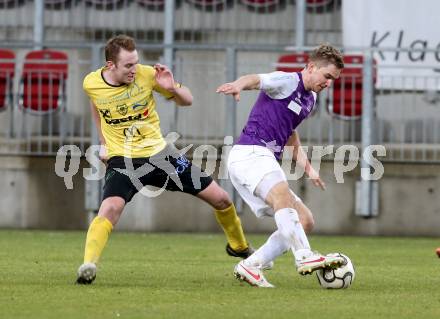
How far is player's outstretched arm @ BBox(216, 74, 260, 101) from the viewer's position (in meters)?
9.07

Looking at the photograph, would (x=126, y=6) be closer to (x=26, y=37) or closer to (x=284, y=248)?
(x=26, y=37)

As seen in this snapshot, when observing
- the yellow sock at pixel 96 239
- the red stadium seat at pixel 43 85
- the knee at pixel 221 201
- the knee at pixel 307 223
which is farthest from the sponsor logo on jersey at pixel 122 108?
the red stadium seat at pixel 43 85

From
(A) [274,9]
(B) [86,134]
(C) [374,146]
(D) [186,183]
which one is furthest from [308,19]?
(D) [186,183]

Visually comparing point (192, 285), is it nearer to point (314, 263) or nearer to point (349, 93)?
point (314, 263)

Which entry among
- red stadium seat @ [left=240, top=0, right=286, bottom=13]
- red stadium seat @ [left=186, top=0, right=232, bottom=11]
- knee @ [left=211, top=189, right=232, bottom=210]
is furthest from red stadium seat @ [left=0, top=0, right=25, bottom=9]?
knee @ [left=211, top=189, right=232, bottom=210]

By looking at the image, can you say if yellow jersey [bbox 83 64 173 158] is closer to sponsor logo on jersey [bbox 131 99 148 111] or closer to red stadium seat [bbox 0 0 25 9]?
sponsor logo on jersey [bbox 131 99 148 111]

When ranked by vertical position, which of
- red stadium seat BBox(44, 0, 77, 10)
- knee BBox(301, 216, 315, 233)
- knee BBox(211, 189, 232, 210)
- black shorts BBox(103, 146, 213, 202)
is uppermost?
red stadium seat BBox(44, 0, 77, 10)

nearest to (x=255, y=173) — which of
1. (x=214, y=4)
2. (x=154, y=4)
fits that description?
(x=214, y=4)

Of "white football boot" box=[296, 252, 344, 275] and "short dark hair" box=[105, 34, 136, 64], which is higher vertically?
"short dark hair" box=[105, 34, 136, 64]

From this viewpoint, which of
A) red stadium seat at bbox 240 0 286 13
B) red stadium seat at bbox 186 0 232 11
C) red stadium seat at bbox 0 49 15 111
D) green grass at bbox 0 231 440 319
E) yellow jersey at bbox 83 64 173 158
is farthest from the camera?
red stadium seat at bbox 186 0 232 11

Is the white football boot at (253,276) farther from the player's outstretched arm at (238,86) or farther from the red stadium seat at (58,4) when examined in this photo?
the red stadium seat at (58,4)

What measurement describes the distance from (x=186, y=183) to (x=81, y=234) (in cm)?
617

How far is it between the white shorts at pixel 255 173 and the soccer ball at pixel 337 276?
0.65 meters

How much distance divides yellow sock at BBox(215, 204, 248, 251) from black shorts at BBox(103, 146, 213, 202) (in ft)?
1.23
